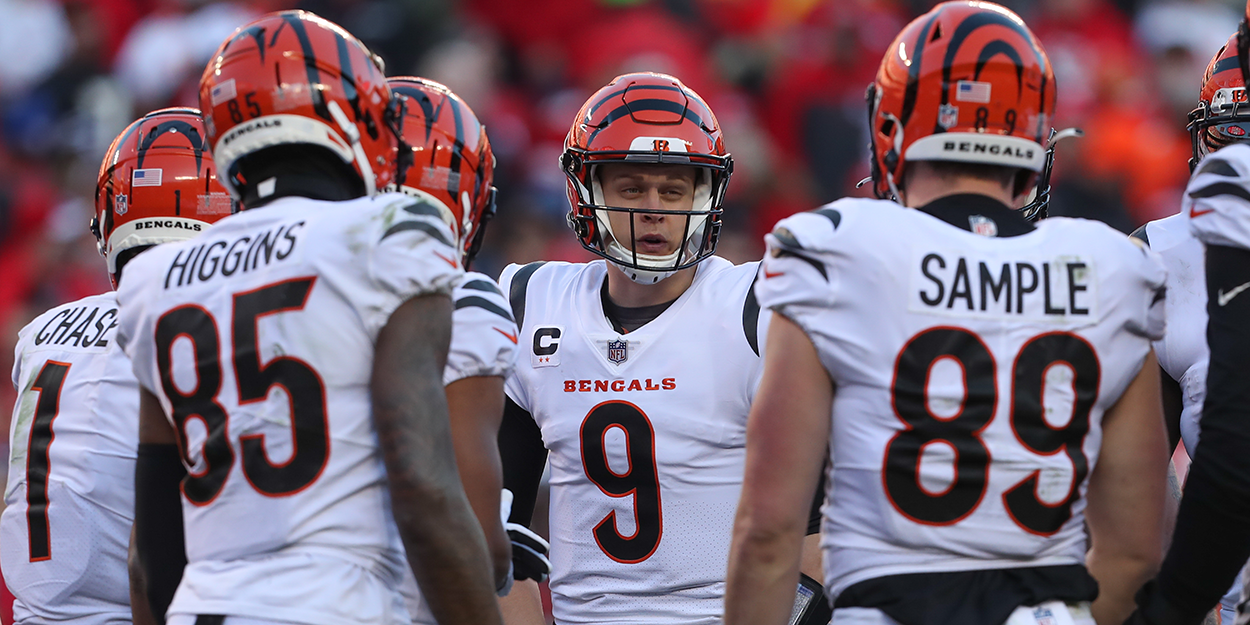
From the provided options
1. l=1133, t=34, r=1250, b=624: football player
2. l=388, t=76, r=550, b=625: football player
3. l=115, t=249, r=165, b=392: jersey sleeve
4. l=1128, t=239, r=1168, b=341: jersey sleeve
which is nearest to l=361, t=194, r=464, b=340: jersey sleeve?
l=388, t=76, r=550, b=625: football player

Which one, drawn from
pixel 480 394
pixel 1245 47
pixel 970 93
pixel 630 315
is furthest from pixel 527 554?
pixel 1245 47

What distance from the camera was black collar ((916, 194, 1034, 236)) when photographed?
245cm

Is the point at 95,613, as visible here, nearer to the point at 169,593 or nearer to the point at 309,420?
the point at 169,593

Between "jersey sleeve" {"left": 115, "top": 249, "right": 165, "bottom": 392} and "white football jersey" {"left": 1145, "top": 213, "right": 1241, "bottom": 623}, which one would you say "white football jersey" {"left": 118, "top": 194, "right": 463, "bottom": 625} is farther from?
"white football jersey" {"left": 1145, "top": 213, "right": 1241, "bottom": 623}

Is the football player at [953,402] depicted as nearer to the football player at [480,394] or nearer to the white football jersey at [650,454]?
the football player at [480,394]

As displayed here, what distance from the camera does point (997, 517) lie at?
2.38 meters

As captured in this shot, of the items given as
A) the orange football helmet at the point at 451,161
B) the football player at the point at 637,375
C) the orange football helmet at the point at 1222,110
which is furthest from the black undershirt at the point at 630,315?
the orange football helmet at the point at 1222,110

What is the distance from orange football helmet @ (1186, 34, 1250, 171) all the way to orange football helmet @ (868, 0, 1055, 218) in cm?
128

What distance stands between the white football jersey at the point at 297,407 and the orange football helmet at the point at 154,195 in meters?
1.15

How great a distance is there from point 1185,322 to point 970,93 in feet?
4.02

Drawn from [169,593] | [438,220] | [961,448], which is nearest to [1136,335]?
[961,448]

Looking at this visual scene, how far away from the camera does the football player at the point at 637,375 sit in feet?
11.4

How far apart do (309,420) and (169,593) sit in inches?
25.0

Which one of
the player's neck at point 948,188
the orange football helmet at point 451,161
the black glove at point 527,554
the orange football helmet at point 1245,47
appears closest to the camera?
the player's neck at point 948,188
